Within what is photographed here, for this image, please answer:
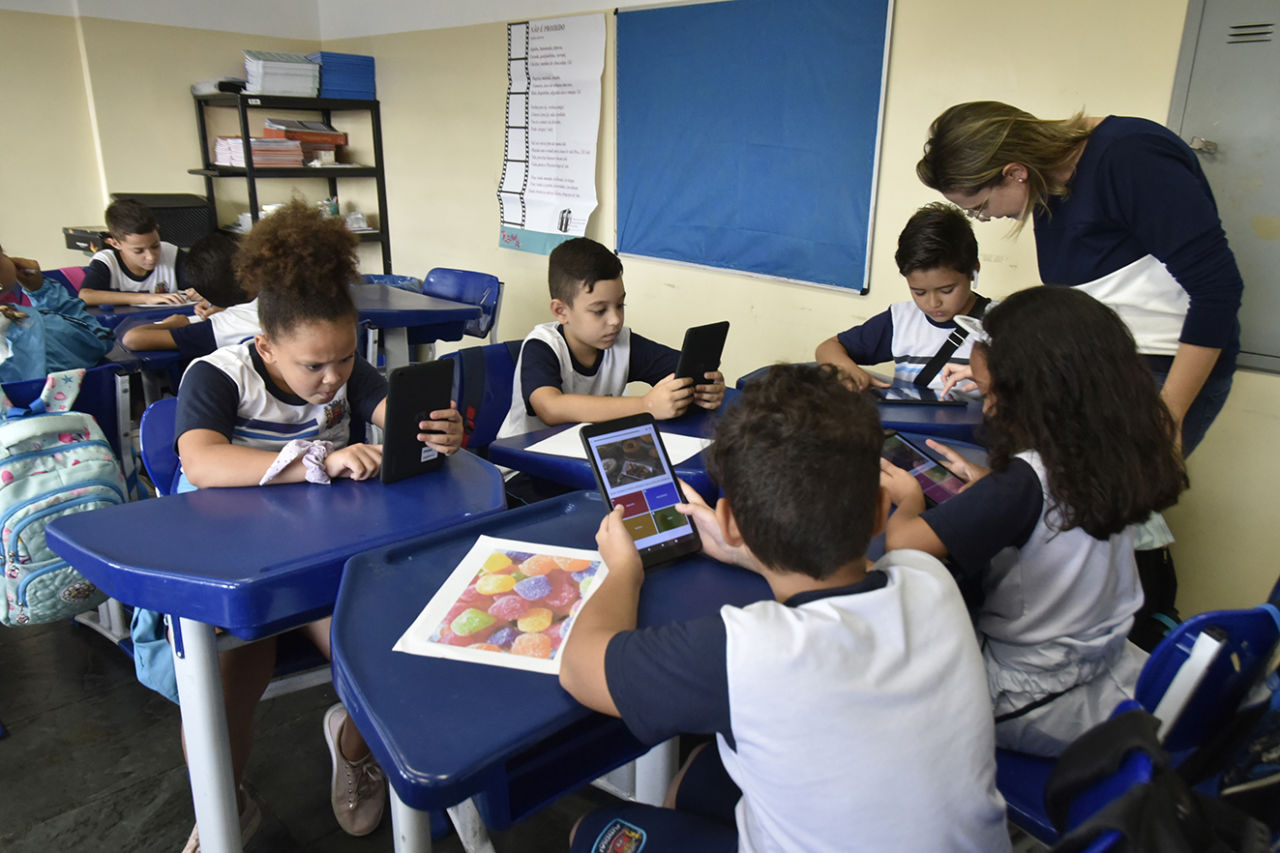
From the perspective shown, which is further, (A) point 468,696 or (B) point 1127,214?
(B) point 1127,214

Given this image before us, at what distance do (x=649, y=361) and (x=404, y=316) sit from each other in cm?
138

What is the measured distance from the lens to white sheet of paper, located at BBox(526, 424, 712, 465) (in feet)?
5.41

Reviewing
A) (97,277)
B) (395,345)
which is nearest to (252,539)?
(395,345)

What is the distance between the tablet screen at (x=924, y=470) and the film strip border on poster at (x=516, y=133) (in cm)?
321

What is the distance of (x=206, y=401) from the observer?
4.87 feet

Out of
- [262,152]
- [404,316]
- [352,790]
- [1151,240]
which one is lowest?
[352,790]

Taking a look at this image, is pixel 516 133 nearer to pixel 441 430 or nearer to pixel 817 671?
pixel 441 430

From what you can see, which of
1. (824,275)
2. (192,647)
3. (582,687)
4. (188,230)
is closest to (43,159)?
(188,230)

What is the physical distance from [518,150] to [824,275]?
191cm

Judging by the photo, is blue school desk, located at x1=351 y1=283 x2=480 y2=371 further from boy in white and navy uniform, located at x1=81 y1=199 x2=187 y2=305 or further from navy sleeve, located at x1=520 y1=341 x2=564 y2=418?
navy sleeve, located at x1=520 y1=341 x2=564 y2=418

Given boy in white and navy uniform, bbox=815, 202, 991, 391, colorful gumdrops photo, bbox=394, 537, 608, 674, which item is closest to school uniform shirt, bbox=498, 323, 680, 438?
boy in white and navy uniform, bbox=815, 202, 991, 391

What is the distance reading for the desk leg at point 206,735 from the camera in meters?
1.21

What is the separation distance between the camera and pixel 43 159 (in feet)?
14.9

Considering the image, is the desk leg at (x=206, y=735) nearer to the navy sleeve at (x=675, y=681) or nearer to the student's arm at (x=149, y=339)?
the navy sleeve at (x=675, y=681)
